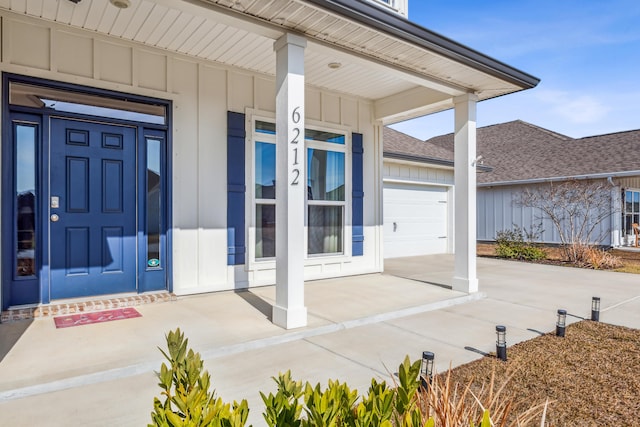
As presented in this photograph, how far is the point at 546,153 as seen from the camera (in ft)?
53.7

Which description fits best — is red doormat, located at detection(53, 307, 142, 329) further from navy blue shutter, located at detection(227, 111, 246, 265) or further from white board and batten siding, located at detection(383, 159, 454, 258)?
white board and batten siding, located at detection(383, 159, 454, 258)

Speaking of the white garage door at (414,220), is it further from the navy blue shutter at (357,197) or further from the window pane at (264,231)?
the window pane at (264,231)

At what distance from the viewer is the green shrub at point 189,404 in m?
1.24

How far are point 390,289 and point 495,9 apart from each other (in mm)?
8437

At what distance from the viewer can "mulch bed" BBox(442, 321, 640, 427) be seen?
8.27 feet

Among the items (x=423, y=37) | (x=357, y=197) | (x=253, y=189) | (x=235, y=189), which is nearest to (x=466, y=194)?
(x=357, y=197)

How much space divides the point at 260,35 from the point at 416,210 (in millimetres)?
7642

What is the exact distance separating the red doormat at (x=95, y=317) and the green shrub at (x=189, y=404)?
315 centimetres

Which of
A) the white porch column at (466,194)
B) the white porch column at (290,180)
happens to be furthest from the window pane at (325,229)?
the white porch column at (290,180)

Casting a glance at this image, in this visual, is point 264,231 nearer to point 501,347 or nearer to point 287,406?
point 501,347

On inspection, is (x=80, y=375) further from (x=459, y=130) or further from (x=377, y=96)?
(x=377, y=96)

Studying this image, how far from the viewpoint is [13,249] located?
4.27 metres

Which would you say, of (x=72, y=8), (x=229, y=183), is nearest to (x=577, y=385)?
(x=229, y=183)

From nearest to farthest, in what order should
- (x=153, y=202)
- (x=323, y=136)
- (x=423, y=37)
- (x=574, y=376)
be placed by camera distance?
1. (x=574, y=376)
2. (x=423, y=37)
3. (x=153, y=202)
4. (x=323, y=136)
